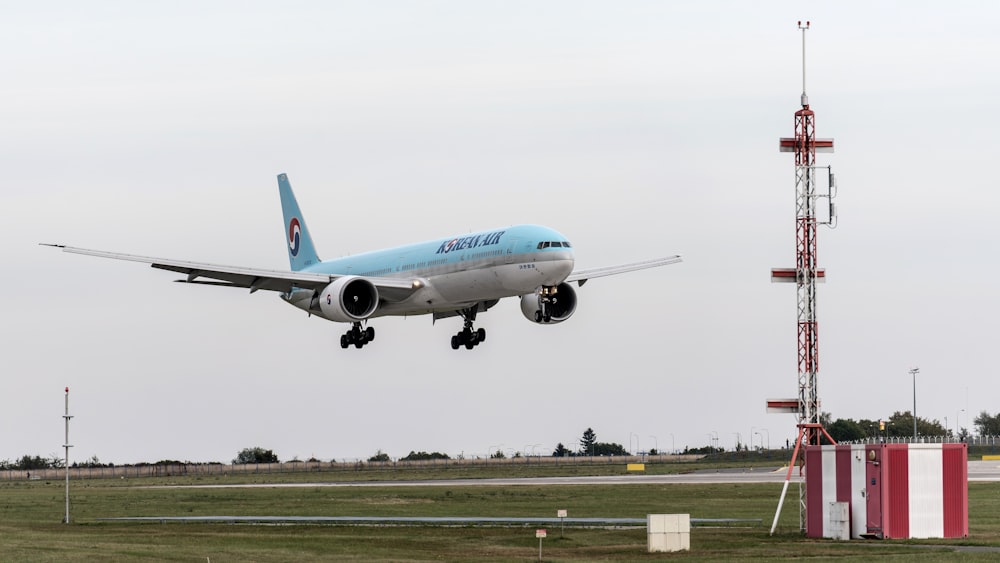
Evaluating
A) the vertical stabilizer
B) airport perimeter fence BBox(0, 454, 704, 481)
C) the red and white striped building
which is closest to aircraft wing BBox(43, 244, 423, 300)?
the vertical stabilizer

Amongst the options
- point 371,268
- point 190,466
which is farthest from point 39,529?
point 190,466

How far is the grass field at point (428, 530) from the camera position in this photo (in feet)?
153

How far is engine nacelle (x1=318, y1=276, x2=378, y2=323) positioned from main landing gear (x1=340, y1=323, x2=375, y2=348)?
444 centimetres

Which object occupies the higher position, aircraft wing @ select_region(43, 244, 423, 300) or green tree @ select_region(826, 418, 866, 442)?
aircraft wing @ select_region(43, 244, 423, 300)

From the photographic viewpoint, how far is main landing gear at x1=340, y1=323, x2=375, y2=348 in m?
83.9

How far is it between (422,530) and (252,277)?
2997 centimetres

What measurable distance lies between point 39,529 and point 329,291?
74.0 feet

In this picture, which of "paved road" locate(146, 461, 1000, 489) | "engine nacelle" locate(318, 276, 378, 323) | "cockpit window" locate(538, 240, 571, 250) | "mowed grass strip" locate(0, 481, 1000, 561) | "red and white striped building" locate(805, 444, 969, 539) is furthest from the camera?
"paved road" locate(146, 461, 1000, 489)

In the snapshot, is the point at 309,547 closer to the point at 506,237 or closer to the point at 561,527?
the point at 561,527

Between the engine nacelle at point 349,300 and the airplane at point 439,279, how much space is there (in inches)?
2.2

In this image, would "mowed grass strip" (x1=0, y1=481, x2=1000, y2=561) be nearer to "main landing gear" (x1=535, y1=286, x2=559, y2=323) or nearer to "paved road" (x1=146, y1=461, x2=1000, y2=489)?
"paved road" (x1=146, y1=461, x2=1000, y2=489)

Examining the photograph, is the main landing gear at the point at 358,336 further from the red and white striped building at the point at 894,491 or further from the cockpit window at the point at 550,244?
the red and white striped building at the point at 894,491

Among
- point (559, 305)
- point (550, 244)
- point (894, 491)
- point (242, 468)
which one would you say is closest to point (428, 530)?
point (894, 491)

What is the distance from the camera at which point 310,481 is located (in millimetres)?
112188
